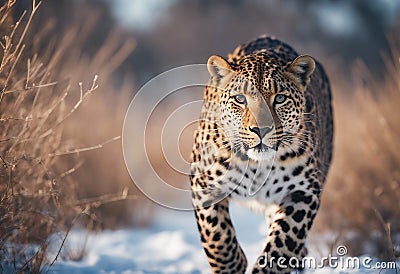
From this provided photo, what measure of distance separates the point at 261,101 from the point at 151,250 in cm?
253

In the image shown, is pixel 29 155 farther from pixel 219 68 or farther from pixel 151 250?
pixel 151 250

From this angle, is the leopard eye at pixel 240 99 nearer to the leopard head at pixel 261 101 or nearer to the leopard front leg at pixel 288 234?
the leopard head at pixel 261 101

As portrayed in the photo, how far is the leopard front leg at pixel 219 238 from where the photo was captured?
14.3ft

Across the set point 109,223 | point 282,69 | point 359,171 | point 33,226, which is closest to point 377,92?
point 359,171

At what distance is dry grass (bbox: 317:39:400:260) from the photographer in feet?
20.0

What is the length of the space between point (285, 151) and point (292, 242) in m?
0.60

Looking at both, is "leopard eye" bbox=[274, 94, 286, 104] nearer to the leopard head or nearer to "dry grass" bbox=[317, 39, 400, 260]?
the leopard head

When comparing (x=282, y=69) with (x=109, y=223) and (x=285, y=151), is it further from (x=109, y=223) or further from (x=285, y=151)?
(x=109, y=223)

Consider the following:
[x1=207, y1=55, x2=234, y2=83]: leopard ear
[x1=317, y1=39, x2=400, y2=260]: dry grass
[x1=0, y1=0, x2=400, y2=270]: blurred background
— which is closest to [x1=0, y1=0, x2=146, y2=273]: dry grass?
[x1=0, y1=0, x2=400, y2=270]: blurred background

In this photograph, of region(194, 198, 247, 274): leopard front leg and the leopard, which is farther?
region(194, 198, 247, 274): leopard front leg

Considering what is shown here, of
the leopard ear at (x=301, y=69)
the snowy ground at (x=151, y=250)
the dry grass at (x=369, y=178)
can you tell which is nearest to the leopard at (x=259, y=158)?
the leopard ear at (x=301, y=69)

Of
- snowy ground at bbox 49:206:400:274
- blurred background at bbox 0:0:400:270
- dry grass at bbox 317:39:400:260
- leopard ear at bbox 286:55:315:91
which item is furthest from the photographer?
dry grass at bbox 317:39:400:260

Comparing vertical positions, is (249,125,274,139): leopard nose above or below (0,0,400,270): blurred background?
below

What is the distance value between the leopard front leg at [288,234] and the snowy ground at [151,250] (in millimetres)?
449
